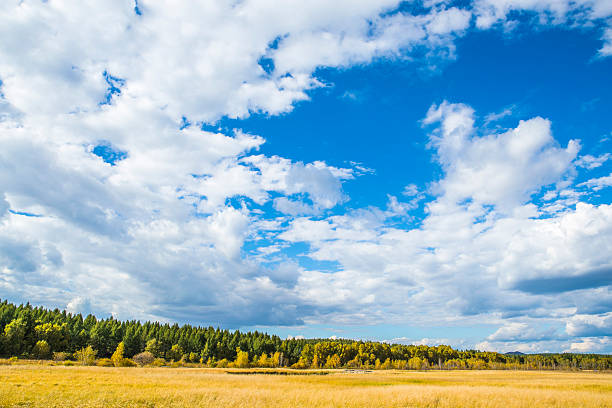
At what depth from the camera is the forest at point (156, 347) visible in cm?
8888

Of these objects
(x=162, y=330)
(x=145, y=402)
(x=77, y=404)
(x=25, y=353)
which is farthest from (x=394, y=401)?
(x=162, y=330)

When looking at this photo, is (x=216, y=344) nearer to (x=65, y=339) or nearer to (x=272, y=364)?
(x=272, y=364)

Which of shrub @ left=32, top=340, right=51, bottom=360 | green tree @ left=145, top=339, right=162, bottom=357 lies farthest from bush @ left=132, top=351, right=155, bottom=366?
green tree @ left=145, top=339, right=162, bottom=357

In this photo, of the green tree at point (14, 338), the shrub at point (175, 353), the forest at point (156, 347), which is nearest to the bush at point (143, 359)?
the forest at point (156, 347)

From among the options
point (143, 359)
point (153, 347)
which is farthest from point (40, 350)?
point (153, 347)

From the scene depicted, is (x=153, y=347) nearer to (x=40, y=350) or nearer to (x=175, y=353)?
(x=175, y=353)

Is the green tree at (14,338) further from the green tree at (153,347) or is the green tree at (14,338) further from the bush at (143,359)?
the green tree at (153,347)

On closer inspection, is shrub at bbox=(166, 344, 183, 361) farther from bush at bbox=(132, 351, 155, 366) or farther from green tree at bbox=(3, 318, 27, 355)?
green tree at bbox=(3, 318, 27, 355)

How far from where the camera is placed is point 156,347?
112m

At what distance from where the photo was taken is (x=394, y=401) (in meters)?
25.0

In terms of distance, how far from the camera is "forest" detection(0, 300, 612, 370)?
88875mm

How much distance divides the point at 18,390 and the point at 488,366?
707 ft

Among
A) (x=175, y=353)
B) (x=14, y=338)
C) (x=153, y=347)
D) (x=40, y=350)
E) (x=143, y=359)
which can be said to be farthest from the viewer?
(x=175, y=353)

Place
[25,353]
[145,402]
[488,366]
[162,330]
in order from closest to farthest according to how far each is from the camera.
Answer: [145,402]
[25,353]
[162,330]
[488,366]
